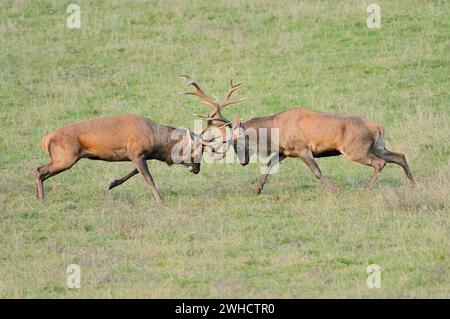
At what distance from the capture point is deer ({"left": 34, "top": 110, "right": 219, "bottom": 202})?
13.2 metres

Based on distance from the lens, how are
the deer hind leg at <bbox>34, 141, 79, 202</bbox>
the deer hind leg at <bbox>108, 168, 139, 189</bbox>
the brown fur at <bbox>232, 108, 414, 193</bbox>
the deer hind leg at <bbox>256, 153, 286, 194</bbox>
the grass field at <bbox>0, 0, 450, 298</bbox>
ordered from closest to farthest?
the grass field at <bbox>0, 0, 450, 298</bbox>, the deer hind leg at <bbox>34, 141, 79, 202</bbox>, the brown fur at <bbox>232, 108, 414, 193</bbox>, the deer hind leg at <bbox>256, 153, 286, 194</bbox>, the deer hind leg at <bbox>108, 168, 139, 189</bbox>

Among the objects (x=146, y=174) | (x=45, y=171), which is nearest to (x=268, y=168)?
(x=146, y=174)

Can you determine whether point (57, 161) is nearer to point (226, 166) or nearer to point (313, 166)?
point (226, 166)

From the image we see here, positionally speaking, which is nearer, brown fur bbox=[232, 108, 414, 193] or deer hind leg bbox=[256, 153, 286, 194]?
brown fur bbox=[232, 108, 414, 193]

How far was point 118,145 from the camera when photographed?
13336 millimetres

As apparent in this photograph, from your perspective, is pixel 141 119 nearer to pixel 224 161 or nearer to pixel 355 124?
pixel 224 161

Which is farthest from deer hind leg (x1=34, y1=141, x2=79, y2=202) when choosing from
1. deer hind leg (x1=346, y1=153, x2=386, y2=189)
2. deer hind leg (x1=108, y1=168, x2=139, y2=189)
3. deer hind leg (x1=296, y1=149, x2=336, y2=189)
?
deer hind leg (x1=346, y1=153, x2=386, y2=189)

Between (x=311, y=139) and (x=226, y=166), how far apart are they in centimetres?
199

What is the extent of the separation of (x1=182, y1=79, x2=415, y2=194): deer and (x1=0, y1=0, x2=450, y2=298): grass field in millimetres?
335

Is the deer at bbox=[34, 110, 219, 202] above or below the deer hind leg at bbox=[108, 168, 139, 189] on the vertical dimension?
above

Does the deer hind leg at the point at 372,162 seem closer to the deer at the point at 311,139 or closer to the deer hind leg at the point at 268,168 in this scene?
the deer at the point at 311,139

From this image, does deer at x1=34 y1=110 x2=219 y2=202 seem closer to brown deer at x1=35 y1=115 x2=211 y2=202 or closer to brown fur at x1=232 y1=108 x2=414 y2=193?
brown deer at x1=35 y1=115 x2=211 y2=202

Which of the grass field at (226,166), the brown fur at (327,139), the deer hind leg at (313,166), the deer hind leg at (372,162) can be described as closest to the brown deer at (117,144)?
the grass field at (226,166)

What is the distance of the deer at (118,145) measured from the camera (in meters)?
13.2
